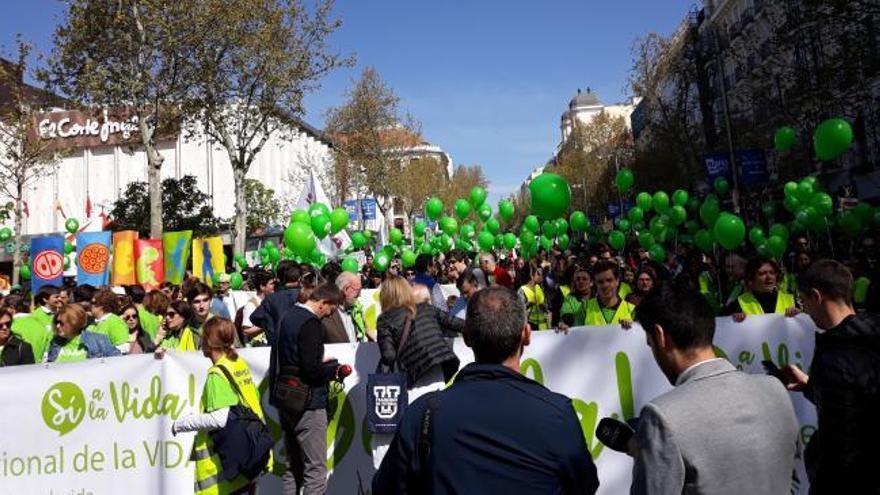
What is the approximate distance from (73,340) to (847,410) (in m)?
5.58

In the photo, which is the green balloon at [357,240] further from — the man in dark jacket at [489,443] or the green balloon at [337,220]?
the man in dark jacket at [489,443]

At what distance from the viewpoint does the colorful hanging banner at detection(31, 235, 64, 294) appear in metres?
14.9

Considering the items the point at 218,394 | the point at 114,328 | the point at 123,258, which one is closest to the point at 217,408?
the point at 218,394

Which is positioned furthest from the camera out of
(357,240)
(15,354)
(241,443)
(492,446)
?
(357,240)

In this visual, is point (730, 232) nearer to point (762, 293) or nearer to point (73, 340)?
point (762, 293)

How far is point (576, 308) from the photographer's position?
6.69m

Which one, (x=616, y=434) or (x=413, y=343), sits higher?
(x=413, y=343)

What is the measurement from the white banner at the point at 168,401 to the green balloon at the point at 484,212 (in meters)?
12.5

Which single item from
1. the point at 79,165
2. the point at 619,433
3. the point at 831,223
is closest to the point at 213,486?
the point at 619,433

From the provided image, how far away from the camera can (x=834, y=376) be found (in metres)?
2.67

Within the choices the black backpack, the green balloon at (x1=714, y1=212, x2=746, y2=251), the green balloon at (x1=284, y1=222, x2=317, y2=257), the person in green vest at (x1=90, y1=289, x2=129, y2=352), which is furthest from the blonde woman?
the green balloon at (x1=284, y1=222, x2=317, y2=257)

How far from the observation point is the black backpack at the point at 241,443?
14.4ft

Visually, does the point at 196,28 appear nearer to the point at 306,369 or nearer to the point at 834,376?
the point at 306,369

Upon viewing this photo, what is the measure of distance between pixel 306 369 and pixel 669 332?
3.07m
